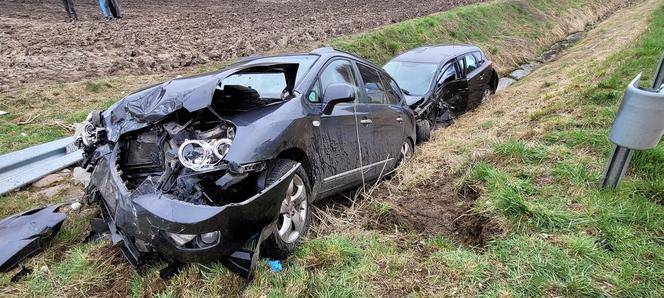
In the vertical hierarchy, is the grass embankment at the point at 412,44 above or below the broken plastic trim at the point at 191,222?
below

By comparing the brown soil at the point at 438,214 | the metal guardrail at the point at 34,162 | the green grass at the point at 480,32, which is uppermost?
the brown soil at the point at 438,214

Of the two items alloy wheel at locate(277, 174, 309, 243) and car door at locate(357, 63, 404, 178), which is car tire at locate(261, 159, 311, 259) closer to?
alloy wheel at locate(277, 174, 309, 243)

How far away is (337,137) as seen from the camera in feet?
14.6

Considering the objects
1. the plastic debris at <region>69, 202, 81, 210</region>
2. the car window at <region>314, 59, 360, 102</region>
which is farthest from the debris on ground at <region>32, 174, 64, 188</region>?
the car window at <region>314, 59, 360, 102</region>

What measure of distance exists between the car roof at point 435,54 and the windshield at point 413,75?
20 cm

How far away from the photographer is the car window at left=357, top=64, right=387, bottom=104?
546 centimetres

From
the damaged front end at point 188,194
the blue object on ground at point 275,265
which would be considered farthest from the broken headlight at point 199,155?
the blue object on ground at point 275,265

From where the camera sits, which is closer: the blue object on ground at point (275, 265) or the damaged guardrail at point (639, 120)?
the blue object on ground at point (275, 265)

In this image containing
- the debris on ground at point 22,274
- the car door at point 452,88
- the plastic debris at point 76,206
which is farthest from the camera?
the car door at point 452,88

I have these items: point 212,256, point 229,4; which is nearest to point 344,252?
point 212,256

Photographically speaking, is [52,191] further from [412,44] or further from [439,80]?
[412,44]

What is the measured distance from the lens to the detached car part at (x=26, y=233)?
366 centimetres

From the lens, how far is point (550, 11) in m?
24.9

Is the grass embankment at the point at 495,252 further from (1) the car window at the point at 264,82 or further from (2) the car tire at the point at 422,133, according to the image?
(2) the car tire at the point at 422,133
